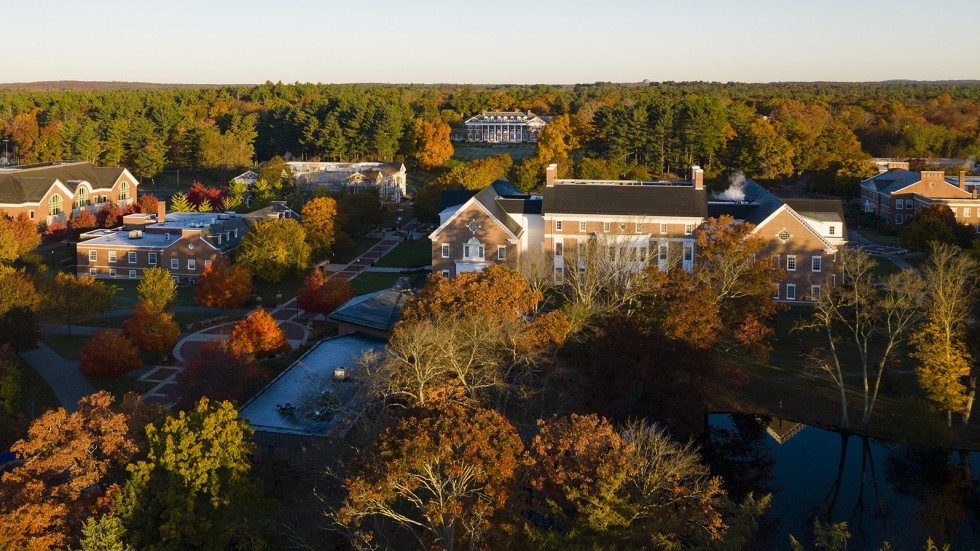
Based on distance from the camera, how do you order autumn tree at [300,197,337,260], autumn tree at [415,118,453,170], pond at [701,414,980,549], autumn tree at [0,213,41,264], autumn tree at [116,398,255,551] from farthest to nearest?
autumn tree at [415,118,453,170] → autumn tree at [300,197,337,260] → autumn tree at [0,213,41,264] → pond at [701,414,980,549] → autumn tree at [116,398,255,551]

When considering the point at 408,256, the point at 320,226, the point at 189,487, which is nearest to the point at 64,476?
the point at 189,487

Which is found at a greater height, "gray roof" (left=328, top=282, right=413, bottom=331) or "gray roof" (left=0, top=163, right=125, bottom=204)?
"gray roof" (left=0, top=163, right=125, bottom=204)

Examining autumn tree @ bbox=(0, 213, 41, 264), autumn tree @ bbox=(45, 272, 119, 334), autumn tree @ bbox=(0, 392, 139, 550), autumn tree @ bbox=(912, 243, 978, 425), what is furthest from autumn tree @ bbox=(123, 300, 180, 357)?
autumn tree @ bbox=(912, 243, 978, 425)

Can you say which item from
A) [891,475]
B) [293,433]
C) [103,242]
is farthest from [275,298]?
[891,475]

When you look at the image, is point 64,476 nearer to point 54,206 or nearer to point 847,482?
point 847,482

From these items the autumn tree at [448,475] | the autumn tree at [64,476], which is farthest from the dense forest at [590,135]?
the autumn tree at [448,475]

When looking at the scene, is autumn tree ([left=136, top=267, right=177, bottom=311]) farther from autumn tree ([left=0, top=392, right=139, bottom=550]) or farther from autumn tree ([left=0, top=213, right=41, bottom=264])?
autumn tree ([left=0, top=392, right=139, bottom=550])
